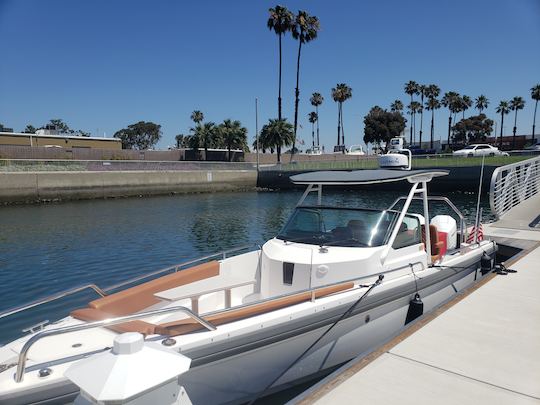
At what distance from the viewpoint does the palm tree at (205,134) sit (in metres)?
57.6

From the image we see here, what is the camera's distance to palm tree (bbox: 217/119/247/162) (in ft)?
192

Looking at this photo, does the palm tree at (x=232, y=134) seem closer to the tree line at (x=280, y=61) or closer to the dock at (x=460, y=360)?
the tree line at (x=280, y=61)

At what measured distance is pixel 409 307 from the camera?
5.62m

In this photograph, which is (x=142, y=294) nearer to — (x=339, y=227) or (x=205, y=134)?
(x=339, y=227)

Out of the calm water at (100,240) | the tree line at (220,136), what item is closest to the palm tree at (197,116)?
the tree line at (220,136)

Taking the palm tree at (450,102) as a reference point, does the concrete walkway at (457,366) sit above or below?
below

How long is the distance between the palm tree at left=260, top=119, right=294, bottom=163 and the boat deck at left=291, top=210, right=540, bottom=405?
5303cm

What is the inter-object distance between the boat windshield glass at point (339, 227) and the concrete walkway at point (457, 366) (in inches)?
52.8

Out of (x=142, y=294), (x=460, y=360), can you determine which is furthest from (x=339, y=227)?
(x=142, y=294)

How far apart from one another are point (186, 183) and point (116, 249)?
25.5 metres

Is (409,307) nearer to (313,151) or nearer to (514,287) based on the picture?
(514,287)

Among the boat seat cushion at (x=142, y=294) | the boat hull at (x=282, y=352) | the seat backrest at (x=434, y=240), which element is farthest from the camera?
the seat backrest at (x=434, y=240)

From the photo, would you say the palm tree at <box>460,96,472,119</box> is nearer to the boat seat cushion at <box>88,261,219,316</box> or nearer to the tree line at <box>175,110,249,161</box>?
the tree line at <box>175,110,249,161</box>

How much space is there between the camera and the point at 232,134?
59000 millimetres
